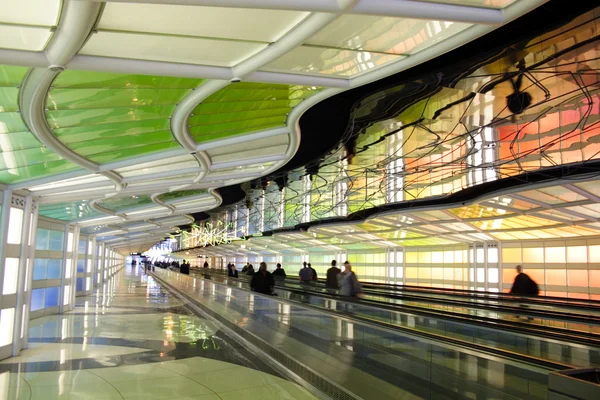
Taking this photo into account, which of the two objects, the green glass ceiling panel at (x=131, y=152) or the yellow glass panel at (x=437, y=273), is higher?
the green glass ceiling panel at (x=131, y=152)

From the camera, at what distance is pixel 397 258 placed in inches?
1385

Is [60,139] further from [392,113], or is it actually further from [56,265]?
[56,265]

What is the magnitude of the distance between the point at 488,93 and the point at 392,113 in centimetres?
317

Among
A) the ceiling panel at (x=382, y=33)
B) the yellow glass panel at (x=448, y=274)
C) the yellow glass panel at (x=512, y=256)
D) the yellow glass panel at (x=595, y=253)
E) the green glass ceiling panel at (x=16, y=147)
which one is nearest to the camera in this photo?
the ceiling panel at (x=382, y=33)

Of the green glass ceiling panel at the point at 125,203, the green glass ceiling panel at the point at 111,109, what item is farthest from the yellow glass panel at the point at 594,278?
the green glass ceiling panel at the point at 125,203

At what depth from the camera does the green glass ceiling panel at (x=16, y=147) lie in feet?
21.3

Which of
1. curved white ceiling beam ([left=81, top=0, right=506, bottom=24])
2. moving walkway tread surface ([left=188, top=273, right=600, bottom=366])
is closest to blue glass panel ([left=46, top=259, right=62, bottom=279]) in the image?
moving walkway tread surface ([left=188, top=273, right=600, bottom=366])

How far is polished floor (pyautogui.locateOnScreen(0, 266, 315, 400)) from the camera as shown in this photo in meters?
7.95

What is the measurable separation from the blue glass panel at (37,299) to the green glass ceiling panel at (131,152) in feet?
30.6

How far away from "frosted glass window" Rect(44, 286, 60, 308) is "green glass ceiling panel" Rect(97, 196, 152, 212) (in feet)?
12.2

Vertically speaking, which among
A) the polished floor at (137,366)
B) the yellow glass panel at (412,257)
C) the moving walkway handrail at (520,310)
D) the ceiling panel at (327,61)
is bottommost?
the polished floor at (137,366)

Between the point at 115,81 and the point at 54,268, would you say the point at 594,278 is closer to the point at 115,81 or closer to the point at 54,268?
the point at 115,81

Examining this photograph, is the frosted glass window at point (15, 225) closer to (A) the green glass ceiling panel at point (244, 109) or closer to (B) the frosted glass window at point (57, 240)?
(A) the green glass ceiling panel at point (244, 109)

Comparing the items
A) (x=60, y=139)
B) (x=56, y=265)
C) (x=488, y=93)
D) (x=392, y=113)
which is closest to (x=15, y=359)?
(x=60, y=139)
